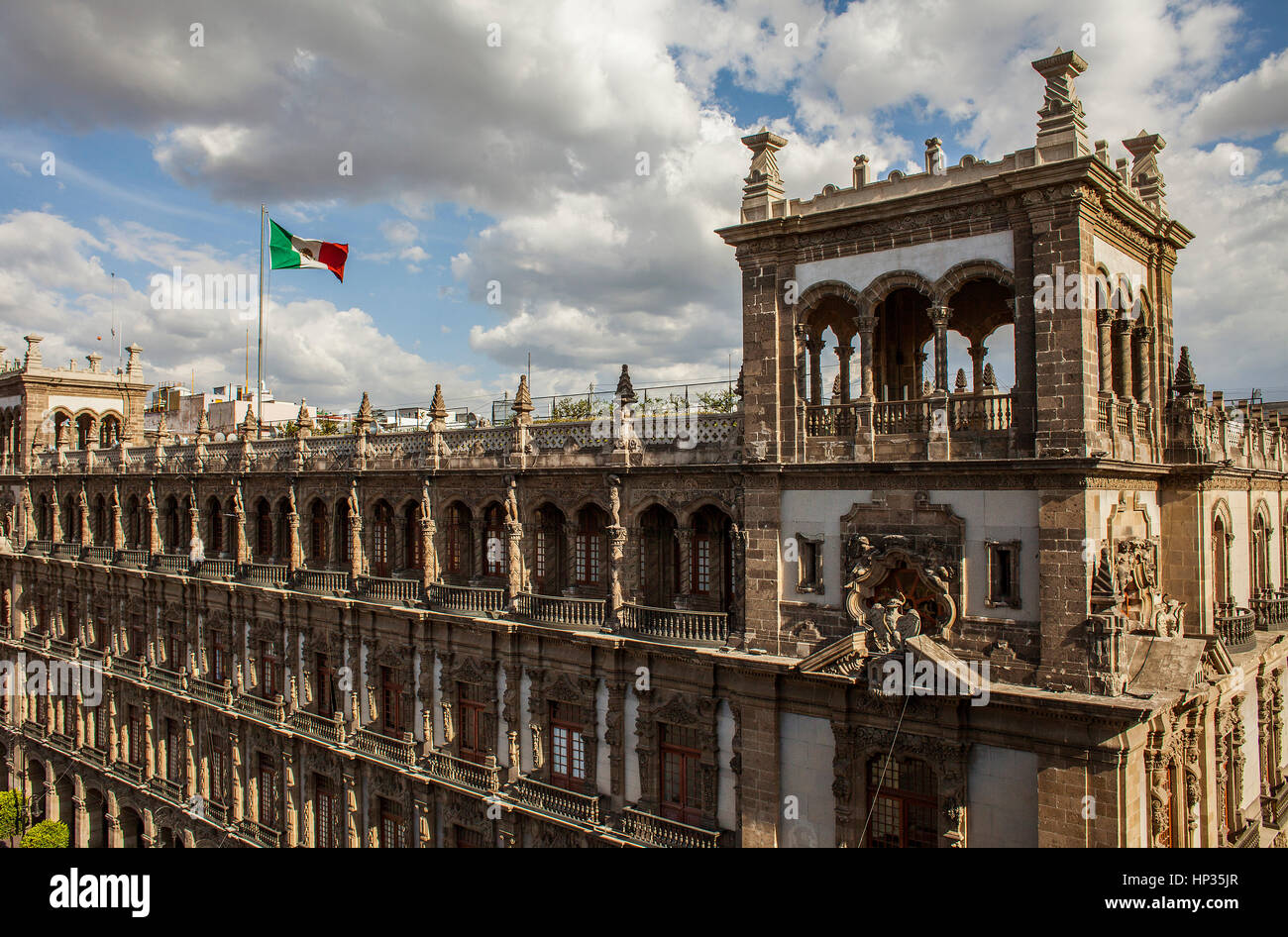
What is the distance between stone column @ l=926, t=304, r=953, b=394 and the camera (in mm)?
19859

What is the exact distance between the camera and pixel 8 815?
4738 centimetres

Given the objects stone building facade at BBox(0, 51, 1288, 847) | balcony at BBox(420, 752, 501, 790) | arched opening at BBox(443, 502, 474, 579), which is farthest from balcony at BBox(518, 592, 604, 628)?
balcony at BBox(420, 752, 501, 790)

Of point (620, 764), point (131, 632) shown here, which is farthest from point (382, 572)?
point (131, 632)

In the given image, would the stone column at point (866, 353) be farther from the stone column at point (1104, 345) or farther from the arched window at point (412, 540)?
the arched window at point (412, 540)

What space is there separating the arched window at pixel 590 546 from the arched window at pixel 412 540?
22.8ft

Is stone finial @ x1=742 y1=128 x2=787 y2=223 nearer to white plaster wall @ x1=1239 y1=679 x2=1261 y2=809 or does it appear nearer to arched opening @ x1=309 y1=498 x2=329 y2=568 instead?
white plaster wall @ x1=1239 y1=679 x2=1261 y2=809

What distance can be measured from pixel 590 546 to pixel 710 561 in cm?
429

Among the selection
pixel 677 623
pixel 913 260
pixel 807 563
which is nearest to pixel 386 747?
pixel 677 623

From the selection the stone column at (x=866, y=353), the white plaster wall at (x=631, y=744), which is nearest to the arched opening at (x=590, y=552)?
the white plaster wall at (x=631, y=744)

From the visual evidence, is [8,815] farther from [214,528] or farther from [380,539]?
[380,539]

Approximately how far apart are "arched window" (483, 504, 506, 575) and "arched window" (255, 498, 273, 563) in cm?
1280

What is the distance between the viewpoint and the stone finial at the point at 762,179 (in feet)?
73.4

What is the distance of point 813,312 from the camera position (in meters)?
23.7

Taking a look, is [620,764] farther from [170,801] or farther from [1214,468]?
[170,801]
